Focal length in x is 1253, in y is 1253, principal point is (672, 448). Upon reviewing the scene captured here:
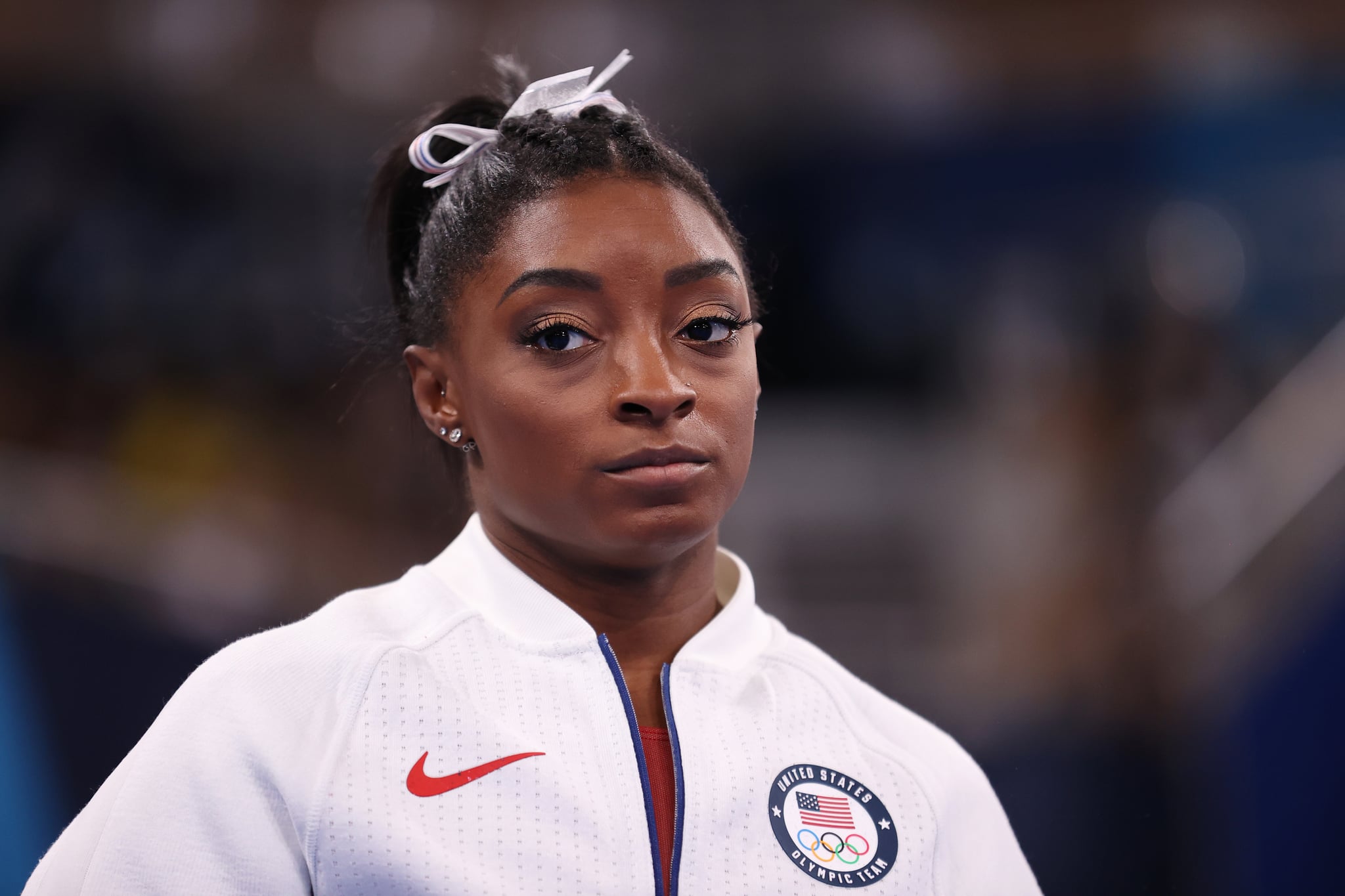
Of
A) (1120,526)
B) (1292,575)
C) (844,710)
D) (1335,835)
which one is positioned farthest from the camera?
(1120,526)

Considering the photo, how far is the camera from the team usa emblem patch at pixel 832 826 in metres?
1.39

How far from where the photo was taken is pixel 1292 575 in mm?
3125

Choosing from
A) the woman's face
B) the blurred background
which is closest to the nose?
the woman's face

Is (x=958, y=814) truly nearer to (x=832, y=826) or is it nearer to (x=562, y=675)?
(x=832, y=826)

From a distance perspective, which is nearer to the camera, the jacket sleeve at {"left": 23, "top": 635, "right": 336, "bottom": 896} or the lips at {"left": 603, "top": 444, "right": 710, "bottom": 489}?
the jacket sleeve at {"left": 23, "top": 635, "right": 336, "bottom": 896}

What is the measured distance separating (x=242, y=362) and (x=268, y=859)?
3.09 meters

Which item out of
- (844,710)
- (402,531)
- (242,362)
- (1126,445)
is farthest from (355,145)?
(844,710)

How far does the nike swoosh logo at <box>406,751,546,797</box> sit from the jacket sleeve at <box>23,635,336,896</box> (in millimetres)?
99

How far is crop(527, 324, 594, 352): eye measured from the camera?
138 centimetres

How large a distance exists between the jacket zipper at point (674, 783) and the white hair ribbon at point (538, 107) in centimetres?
69

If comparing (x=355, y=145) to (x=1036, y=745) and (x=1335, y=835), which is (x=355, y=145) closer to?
(x=1036, y=745)

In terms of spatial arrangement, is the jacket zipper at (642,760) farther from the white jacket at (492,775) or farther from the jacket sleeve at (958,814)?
the jacket sleeve at (958,814)

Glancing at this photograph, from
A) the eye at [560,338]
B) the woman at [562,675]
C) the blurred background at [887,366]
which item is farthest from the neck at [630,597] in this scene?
the blurred background at [887,366]

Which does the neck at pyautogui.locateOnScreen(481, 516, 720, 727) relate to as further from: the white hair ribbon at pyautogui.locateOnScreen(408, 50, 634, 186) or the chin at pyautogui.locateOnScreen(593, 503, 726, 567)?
the white hair ribbon at pyautogui.locateOnScreen(408, 50, 634, 186)
